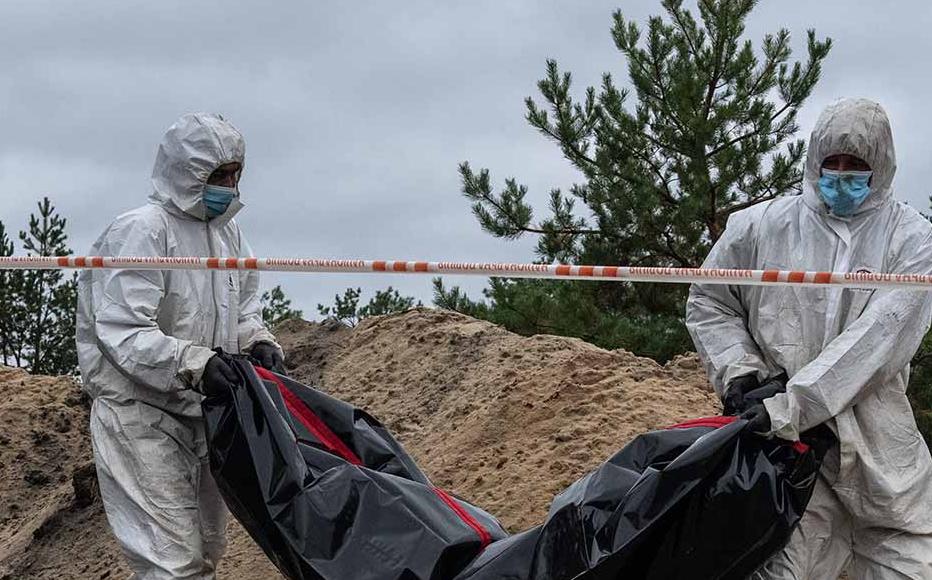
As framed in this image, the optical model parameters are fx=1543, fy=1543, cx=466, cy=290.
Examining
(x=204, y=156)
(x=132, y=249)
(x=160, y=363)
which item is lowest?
(x=160, y=363)

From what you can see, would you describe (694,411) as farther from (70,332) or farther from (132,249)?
(70,332)

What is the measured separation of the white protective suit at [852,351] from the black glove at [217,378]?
1.58 m

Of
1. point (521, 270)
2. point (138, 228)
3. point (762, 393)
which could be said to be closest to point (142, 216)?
point (138, 228)

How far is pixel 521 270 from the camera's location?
5238 millimetres

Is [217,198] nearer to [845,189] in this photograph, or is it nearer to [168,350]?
[168,350]

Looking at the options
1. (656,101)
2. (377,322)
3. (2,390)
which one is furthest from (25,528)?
(656,101)

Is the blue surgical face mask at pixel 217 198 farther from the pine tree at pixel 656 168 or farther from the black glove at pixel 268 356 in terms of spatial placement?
the pine tree at pixel 656 168

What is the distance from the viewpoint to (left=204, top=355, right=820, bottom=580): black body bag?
174 inches

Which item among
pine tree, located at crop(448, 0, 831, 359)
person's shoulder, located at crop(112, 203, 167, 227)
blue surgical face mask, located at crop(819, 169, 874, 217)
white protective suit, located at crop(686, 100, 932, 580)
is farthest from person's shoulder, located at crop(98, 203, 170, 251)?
pine tree, located at crop(448, 0, 831, 359)

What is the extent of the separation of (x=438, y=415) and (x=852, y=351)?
456cm

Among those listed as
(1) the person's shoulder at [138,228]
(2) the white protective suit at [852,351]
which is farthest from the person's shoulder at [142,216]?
(2) the white protective suit at [852,351]

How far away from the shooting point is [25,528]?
30.7 ft

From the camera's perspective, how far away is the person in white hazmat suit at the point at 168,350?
5352 mm

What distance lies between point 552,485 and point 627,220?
3.74 metres
